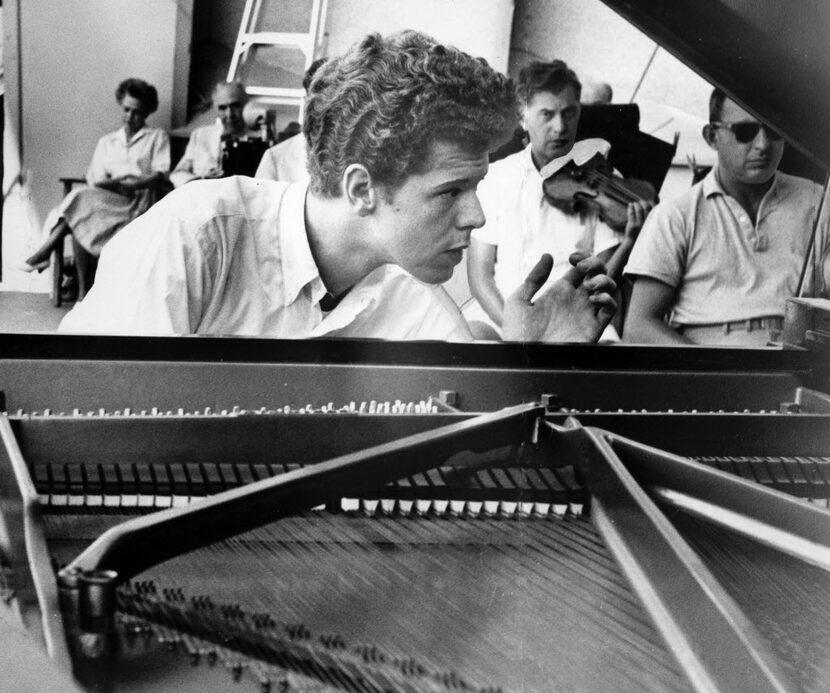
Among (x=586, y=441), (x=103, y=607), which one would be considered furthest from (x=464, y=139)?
(x=103, y=607)

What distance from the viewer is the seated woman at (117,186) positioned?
80.2 inches

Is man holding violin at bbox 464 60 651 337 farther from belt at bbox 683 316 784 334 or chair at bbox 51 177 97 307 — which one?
chair at bbox 51 177 97 307

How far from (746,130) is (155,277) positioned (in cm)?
135

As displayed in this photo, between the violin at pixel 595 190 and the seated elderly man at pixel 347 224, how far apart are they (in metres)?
0.23

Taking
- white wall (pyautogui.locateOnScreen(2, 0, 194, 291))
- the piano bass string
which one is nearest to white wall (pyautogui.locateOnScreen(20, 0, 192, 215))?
white wall (pyautogui.locateOnScreen(2, 0, 194, 291))

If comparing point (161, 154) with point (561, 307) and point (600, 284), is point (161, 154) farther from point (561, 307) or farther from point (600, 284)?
point (600, 284)

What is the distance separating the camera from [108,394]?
70.4 inches

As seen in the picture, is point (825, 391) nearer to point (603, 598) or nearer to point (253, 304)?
point (603, 598)

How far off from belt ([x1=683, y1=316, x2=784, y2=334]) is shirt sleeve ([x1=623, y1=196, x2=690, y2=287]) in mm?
145

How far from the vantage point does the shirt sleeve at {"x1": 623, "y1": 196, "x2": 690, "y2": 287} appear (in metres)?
2.44

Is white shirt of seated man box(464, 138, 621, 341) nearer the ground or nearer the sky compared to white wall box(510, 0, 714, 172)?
nearer the ground

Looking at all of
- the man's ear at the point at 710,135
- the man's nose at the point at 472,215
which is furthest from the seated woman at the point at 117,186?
the man's ear at the point at 710,135

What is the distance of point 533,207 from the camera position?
2.27 metres

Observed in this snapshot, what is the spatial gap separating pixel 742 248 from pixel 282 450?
1.39 metres
